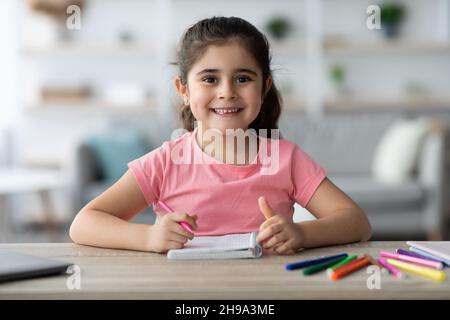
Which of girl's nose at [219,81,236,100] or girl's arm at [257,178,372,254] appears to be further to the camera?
girl's nose at [219,81,236,100]

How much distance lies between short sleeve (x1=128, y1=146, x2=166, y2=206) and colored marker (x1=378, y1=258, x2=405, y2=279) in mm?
468

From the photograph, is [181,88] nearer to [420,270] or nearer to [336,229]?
[336,229]

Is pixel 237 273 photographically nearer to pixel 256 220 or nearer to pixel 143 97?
pixel 256 220

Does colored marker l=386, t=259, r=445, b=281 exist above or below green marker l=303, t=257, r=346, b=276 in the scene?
below

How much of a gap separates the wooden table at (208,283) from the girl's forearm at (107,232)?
7 cm

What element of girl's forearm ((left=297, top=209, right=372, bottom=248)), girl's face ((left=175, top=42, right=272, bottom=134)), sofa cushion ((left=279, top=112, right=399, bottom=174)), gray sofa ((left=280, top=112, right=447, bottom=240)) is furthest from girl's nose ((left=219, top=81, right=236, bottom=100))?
sofa cushion ((left=279, top=112, right=399, bottom=174))

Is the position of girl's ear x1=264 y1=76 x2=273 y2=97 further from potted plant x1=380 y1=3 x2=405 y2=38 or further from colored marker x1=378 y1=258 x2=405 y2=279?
potted plant x1=380 y1=3 x2=405 y2=38

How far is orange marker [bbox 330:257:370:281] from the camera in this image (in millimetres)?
853

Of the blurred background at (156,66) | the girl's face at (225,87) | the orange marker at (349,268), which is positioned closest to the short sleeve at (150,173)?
the girl's face at (225,87)

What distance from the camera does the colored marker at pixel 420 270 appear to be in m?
0.85

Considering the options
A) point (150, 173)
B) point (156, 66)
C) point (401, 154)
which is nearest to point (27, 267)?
point (150, 173)

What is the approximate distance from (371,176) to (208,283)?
3521mm

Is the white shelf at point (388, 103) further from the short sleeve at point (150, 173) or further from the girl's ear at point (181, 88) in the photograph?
the short sleeve at point (150, 173)

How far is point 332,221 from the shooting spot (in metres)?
1.12
